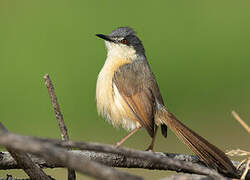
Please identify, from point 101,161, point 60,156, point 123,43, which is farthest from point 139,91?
point 60,156

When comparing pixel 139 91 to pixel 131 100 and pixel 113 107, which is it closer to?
pixel 131 100

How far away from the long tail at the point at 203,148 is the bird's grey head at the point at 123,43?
0.99 meters

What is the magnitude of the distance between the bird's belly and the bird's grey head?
81 cm

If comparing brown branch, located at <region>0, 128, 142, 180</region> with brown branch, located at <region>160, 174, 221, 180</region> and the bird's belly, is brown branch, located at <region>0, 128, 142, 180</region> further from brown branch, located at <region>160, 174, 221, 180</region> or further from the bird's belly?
the bird's belly

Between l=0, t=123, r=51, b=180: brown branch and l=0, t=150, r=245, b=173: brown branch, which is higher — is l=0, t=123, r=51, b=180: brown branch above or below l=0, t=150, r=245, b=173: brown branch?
above

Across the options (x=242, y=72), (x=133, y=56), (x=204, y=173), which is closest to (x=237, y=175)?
(x=204, y=173)

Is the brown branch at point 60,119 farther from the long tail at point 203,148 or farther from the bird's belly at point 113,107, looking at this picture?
the bird's belly at point 113,107

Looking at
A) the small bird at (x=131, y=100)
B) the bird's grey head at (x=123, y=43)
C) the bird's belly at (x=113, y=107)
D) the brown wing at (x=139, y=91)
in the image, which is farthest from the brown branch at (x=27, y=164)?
the bird's grey head at (x=123, y=43)

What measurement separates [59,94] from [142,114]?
2523 millimetres

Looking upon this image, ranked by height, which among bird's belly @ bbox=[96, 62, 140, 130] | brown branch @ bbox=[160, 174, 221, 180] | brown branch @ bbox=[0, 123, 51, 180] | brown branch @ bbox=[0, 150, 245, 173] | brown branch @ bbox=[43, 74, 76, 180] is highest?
brown branch @ bbox=[43, 74, 76, 180]

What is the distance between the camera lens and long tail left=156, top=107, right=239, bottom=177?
146 centimetres

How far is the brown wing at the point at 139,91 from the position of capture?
136 inches

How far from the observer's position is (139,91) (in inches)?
145

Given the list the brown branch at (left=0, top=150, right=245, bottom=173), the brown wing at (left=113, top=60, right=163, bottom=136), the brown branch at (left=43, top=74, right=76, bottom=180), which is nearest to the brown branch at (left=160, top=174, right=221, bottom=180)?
the brown branch at (left=0, top=150, right=245, bottom=173)
